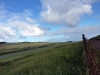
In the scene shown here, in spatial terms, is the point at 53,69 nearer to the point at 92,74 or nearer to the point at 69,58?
the point at 69,58

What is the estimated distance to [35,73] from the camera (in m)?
19.4

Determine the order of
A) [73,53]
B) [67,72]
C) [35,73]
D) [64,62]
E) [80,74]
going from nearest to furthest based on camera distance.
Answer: [80,74] < [67,72] < [35,73] < [64,62] < [73,53]

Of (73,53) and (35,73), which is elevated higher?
(73,53)

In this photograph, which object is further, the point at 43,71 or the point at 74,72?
the point at 43,71

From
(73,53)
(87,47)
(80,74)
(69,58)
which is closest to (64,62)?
(69,58)

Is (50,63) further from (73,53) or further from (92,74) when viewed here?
(92,74)

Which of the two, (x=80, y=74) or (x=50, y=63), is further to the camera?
(x=50, y=63)

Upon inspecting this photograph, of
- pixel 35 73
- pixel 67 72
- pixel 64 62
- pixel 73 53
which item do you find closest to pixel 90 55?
pixel 67 72

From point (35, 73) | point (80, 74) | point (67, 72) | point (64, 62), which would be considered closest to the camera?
point (80, 74)

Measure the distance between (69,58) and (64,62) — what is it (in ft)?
2.88

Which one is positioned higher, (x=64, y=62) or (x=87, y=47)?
→ (x=87, y=47)

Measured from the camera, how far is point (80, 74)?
16391mm

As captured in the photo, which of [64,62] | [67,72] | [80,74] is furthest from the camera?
[64,62]

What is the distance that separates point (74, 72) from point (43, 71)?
3.69m
